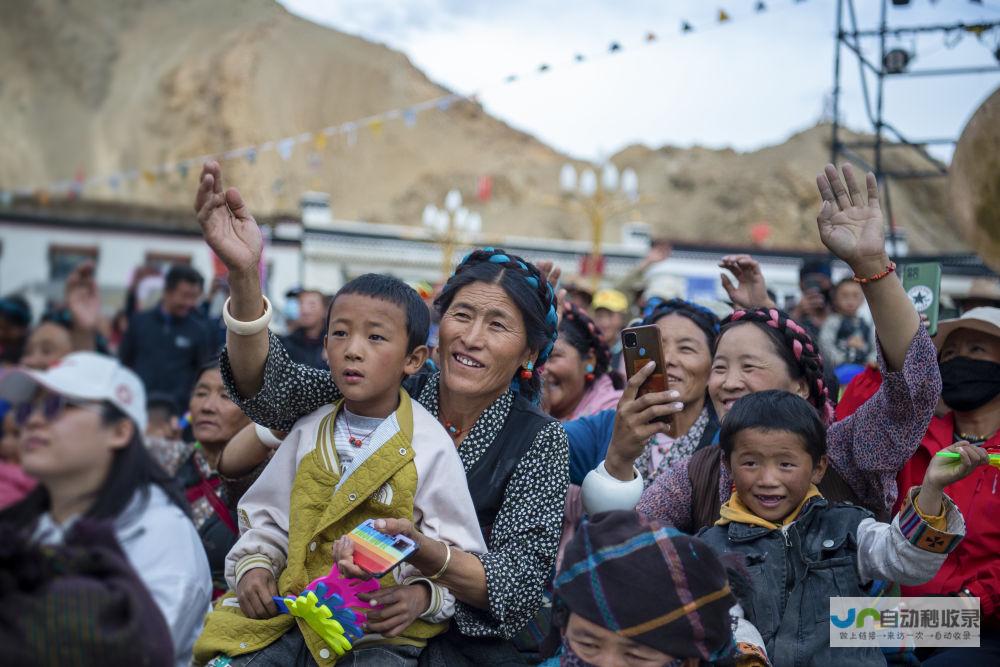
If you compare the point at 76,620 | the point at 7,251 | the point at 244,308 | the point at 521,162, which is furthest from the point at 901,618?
the point at 521,162

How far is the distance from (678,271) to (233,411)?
18422mm

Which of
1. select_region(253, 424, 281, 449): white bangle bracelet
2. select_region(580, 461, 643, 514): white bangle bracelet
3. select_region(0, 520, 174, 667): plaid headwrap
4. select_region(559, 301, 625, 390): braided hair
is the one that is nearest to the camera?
select_region(0, 520, 174, 667): plaid headwrap

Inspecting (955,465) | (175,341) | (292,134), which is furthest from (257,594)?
(292,134)

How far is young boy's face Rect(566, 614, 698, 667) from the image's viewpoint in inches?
94.3

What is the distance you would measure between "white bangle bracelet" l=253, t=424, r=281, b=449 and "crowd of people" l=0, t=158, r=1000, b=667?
12mm

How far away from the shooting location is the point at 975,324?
3840 mm

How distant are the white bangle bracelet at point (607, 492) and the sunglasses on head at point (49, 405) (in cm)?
148

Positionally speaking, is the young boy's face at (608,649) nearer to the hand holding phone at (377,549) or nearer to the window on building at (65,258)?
the hand holding phone at (377,549)

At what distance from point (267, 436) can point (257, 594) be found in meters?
0.67

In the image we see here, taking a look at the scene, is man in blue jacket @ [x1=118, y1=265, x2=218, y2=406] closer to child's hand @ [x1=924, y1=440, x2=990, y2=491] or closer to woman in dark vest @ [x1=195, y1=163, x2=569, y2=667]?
woman in dark vest @ [x1=195, y1=163, x2=569, y2=667]

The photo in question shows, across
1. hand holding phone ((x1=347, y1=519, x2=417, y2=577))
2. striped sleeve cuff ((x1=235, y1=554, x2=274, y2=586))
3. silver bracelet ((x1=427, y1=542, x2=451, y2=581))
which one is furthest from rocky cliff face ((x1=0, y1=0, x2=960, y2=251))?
hand holding phone ((x1=347, y1=519, x2=417, y2=577))

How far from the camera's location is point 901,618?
10.3 feet

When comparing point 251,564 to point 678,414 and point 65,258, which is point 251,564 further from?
point 65,258

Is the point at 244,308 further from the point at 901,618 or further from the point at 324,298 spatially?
the point at 324,298
